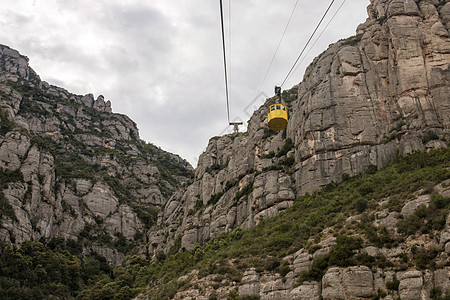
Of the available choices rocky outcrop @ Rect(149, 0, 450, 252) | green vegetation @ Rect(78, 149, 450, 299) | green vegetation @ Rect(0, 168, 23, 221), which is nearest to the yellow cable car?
green vegetation @ Rect(78, 149, 450, 299)

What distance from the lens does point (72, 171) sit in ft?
326

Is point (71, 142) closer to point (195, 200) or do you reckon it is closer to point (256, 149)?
point (195, 200)

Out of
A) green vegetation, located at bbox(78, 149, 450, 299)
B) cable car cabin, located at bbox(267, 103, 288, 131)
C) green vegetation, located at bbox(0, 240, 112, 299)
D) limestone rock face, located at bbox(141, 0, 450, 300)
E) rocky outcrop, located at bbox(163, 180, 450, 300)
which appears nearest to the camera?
rocky outcrop, located at bbox(163, 180, 450, 300)

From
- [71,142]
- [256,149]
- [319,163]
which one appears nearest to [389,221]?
[319,163]

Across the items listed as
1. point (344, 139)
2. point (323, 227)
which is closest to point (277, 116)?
point (323, 227)

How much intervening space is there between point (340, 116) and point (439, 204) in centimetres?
2742

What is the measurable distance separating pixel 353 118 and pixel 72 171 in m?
69.9

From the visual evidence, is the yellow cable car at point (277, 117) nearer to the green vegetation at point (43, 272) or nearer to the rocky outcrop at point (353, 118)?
the rocky outcrop at point (353, 118)

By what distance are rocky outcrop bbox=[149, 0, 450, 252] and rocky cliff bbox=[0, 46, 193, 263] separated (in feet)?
82.9

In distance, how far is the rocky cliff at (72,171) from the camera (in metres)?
74.7

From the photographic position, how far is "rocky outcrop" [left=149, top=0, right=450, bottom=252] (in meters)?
53.4

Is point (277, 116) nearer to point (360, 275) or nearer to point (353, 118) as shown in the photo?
point (360, 275)

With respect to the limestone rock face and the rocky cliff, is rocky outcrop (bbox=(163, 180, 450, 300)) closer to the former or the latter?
the limestone rock face

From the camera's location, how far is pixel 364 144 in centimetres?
5472
